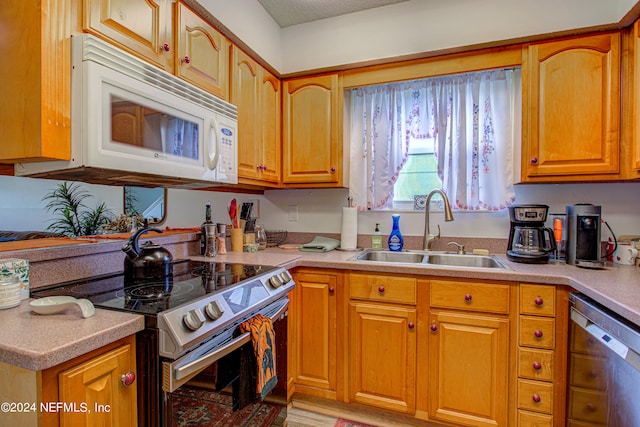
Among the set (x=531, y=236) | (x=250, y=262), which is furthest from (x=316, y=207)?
(x=531, y=236)

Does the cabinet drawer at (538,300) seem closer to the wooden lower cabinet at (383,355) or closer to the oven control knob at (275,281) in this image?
the wooden lower cabinet at (383,355)

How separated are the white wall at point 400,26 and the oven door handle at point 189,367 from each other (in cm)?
158

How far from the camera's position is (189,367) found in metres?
0.93

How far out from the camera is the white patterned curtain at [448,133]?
209cm

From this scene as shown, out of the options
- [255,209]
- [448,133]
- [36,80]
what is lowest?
[255,209]

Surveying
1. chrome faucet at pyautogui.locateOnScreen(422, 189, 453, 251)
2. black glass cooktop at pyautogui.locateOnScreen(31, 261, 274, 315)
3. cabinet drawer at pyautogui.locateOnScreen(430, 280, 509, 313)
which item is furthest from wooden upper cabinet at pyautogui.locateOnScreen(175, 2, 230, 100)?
cabinet drawer at pyautogui.locateOnScreen(430, 280, 509, 313)

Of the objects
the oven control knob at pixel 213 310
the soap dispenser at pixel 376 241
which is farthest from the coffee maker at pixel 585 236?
the oven control knob at pixel 213 310

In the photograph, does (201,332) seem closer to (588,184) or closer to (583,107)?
(583,107)

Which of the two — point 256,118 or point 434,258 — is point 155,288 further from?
point 434,258

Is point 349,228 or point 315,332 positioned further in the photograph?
point 349,228

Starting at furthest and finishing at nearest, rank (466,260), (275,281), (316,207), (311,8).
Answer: (316,207), (311,8), (466,260), (275,281)

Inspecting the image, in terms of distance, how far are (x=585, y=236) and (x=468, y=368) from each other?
90cm

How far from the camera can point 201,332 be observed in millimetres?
983

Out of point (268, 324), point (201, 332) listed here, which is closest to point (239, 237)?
point (268, 324)
